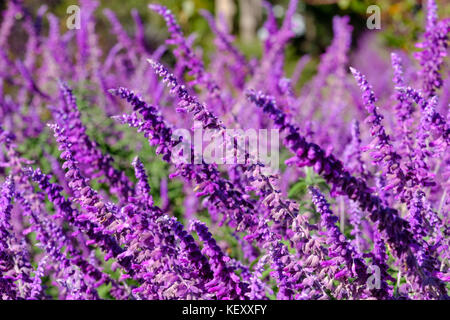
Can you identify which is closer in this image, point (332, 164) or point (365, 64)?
point (332, 164)

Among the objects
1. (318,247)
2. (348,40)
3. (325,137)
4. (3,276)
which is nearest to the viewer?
(318,247)

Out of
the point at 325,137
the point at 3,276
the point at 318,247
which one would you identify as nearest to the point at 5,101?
the point at 325,137

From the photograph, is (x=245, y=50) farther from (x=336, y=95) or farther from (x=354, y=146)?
(x=354, y=146)

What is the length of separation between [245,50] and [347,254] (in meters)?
14.2

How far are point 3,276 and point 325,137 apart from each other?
297 cm

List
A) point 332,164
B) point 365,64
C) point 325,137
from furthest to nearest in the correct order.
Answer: point 365,64
point 325,137
point 332,164
